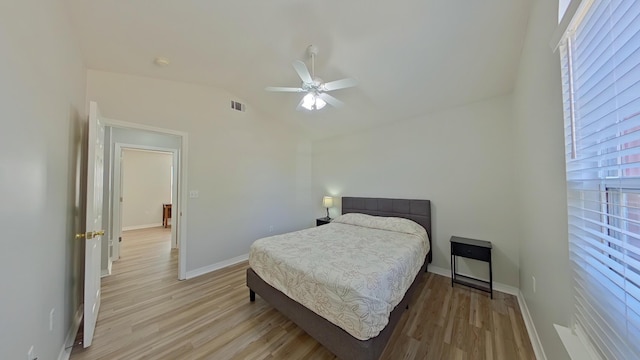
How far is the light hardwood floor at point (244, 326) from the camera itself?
1807 mm

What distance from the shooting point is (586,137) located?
3.39ft

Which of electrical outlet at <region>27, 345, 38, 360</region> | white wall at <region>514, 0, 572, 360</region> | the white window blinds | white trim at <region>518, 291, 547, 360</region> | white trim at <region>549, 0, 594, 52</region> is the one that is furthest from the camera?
white trim at <region>518, 291, 547, 360</region>

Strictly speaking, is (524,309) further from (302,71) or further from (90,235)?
(90,235)

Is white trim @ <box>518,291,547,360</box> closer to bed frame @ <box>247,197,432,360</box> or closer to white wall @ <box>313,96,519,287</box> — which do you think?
white wall @ <box>313,96,519,287</box>

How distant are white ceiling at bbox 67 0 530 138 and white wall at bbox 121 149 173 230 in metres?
5.14

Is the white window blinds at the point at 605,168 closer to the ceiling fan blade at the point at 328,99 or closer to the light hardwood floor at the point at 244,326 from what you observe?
the light hardwood floor at the point at 244,326

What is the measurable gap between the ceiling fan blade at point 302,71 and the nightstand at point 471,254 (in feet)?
8.91

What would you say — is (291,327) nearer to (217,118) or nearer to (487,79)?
(217,118)

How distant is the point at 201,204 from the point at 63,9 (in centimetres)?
244

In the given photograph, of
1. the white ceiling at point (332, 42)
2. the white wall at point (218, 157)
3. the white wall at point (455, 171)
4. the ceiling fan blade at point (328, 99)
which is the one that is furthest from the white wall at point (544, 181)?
the white wall at point (218, 157)

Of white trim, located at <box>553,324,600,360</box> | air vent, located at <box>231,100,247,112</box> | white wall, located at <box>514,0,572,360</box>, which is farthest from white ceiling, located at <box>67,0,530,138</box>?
white trim, located at <box>553,324,600,360</box>

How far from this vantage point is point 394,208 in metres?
3.75

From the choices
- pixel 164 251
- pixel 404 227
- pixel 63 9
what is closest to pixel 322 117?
pixel 404 227

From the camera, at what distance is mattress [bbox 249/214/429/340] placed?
61.2 inches
